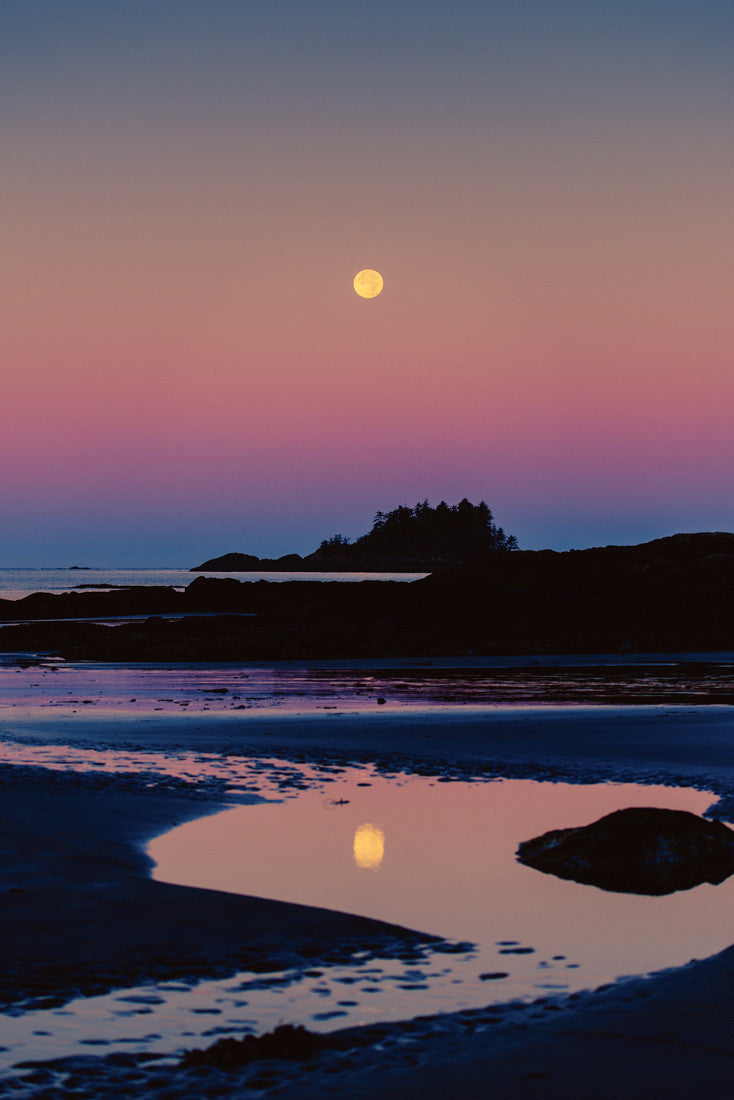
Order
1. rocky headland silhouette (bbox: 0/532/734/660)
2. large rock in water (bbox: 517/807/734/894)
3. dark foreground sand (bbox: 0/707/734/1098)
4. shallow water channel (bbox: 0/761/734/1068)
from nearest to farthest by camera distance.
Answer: dark foreground sand (bbox: 0/707/734/1098) → shallow water channel (bbox: 0/761/734/1068) → large rock in water (bbox: 517/807/734/894) → rocky headland silhouette (bbox: 0/532/734/660)

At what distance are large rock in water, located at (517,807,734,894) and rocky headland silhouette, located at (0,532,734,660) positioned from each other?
104 ft

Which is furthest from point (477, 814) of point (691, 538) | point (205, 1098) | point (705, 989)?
point (691, 538)

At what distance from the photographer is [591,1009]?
638 centimetres

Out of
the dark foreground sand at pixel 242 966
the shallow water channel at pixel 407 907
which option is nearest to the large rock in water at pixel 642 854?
the shallow water channel at pixel 407 907

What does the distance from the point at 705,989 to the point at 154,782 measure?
30.6 ft

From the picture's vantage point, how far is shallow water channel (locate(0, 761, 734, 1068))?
6289 millimetres

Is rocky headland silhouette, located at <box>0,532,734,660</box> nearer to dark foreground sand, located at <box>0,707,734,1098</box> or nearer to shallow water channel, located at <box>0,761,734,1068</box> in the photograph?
shallow water channel, located at <box>0,761,734,1068</box>

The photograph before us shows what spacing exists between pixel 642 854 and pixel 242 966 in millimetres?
4061

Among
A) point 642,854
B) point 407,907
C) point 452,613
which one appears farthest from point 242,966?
point 452,613

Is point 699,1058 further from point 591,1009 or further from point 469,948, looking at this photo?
point 469,948

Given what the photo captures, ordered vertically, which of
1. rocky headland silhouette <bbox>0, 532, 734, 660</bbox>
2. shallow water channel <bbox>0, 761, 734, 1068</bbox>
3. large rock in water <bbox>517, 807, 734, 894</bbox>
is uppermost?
rocky headland silhouette <bbox>0, 532, 734, 660</bbox>

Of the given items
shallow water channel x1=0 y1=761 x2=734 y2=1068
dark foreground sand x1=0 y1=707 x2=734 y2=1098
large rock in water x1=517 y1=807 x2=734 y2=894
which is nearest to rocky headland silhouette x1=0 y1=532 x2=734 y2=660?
shallow water channel x1=0 y1=761 x2=734 y2=1068

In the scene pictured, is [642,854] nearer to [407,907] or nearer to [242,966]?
[407,907]

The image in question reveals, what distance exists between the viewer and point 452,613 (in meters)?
52.8
